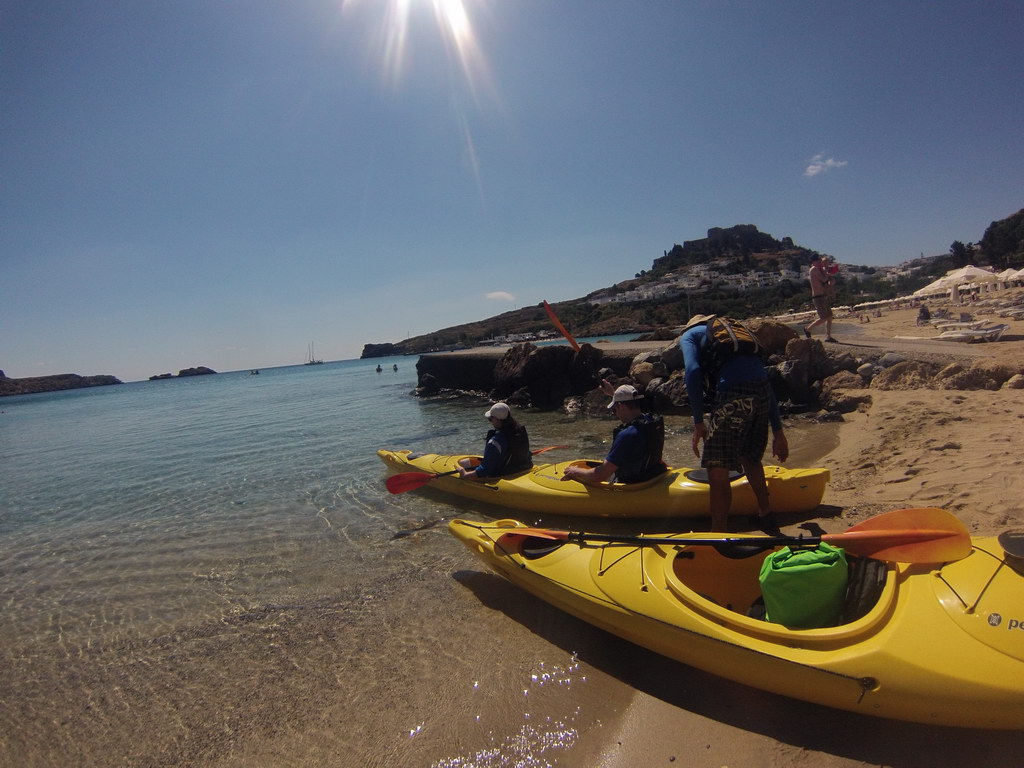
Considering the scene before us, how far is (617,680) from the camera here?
299cm

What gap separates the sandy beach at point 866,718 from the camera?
218 centimetres

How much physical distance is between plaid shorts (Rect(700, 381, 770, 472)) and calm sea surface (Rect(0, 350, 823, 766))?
1586 mm

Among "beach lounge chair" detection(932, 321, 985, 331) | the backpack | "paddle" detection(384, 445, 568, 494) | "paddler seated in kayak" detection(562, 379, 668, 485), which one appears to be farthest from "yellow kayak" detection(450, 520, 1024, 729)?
"beach lounge chair" detection(932, 321, 985, 331)

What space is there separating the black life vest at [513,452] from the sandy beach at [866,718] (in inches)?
116

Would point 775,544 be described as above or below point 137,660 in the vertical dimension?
above

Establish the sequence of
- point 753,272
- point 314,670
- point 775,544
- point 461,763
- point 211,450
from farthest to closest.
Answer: point 753,272, point 211,450, point 314,670, point 775,544, point 461,763

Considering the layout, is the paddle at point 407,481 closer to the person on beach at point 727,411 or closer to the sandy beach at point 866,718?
the person on beach at point 727,411

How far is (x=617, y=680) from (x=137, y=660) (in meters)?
3.71

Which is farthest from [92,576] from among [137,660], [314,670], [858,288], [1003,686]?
[858,288]

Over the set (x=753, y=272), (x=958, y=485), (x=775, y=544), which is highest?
(x=753, y=272)

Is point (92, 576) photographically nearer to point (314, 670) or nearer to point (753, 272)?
point (314, 670)

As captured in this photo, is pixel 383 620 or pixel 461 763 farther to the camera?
pixel 383 620

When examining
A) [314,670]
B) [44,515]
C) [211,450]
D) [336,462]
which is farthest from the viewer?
[211,450]

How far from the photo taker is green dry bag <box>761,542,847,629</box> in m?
2.48
